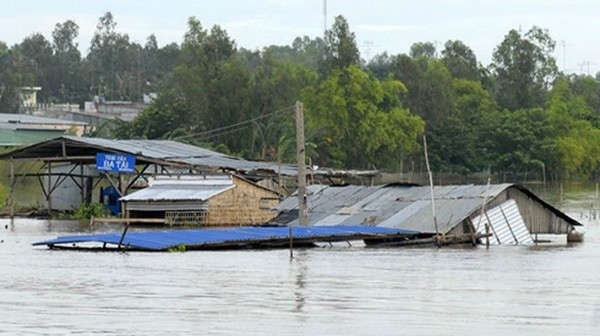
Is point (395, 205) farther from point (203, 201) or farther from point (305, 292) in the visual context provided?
point (305, 292)

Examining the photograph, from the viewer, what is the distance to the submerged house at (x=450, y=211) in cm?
3431

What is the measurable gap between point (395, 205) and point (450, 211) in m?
2.32

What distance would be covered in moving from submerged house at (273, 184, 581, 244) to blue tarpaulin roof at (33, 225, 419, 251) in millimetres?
1128

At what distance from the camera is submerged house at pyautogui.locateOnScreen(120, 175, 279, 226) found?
144 feet

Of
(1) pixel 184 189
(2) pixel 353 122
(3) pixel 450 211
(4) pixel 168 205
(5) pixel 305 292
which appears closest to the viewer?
(5) pixel 305 292

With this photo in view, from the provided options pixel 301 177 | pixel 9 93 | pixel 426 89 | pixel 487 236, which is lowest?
pixel 487 236

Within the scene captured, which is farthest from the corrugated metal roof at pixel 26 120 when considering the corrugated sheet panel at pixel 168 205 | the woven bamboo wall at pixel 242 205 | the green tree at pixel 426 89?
the woven bamboo wall at pixel 242 205

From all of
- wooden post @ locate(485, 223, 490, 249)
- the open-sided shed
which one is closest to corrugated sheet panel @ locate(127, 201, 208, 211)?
the open-sided shed

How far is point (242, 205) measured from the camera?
45031mm

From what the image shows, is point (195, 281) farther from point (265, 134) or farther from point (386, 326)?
point (265, 134)

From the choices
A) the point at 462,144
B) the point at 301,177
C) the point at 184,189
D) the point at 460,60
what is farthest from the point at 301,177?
the point at 460,60

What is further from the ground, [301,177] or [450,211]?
[301,177]

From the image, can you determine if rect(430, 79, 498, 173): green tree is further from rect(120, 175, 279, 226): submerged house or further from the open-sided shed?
rect(120, 175, 279, 226): submerged house

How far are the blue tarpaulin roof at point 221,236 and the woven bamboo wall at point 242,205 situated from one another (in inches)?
392
